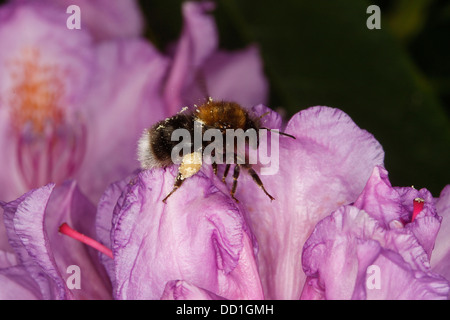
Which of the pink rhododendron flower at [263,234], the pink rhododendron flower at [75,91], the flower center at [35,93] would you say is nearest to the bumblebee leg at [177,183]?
the pink rhododendron flower at [263,234]

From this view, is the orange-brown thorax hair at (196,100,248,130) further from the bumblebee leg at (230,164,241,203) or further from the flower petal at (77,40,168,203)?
the flower petal at (77,40,168,203)

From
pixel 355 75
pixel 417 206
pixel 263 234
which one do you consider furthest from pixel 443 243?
pixel 355 75

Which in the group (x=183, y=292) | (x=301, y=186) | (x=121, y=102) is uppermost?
(x=121, y=102)

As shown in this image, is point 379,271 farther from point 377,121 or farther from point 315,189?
point 377,121

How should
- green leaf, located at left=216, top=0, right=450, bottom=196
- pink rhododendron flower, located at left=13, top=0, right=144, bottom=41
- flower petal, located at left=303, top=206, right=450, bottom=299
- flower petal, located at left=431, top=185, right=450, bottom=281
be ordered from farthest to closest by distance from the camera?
pink rhododendron flower, located at left=13, top=0, right=144, bottom=41 → green leaf, located at left=216, top=0, right=450, bottom=196 → flower petal, located at left=431, top=185, right=450, bottom=281 → flower petal, located at left=303, top=206, right=450, bottom=299

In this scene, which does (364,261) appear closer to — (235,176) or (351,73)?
(235,176)

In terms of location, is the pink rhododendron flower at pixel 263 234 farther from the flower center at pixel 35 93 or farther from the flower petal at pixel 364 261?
the flower center at pixel 35 93

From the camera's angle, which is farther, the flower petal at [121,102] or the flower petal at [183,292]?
the flower petal at [121,102]

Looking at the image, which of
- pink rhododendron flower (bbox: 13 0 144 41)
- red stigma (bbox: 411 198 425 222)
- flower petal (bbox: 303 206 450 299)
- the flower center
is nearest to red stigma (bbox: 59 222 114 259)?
flower petal (bbox: 303 206 450 299)
